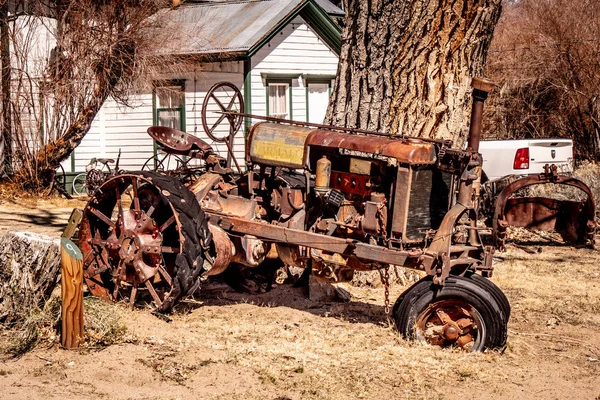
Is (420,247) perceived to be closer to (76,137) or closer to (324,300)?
(324,300)

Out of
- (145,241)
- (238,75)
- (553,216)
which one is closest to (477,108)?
(145,241)

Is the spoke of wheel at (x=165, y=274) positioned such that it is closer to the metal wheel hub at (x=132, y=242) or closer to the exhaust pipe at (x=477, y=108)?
the metal wheel hub at (x=132, y=242)

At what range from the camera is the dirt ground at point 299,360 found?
5500 mm

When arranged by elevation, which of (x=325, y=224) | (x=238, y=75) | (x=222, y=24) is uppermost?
(x=222, y=24)

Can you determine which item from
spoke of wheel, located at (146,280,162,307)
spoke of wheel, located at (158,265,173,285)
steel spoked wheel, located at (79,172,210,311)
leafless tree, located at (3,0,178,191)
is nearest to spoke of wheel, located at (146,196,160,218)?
steel spoked wheel, located at (79,172,210,311)

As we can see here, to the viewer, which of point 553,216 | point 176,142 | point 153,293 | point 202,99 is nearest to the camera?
point 153,293

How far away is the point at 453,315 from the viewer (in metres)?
6.49

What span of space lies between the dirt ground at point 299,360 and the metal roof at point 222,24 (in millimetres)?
11596

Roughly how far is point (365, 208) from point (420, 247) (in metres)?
0.53

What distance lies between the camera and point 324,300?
8227 mm

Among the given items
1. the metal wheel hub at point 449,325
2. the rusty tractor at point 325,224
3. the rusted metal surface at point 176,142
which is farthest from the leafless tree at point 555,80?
the metal wheel hub at point 449,325

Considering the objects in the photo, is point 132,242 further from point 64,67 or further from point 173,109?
point 173,109

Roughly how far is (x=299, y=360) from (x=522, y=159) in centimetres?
865

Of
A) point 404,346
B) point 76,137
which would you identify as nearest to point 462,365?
point 404,346
